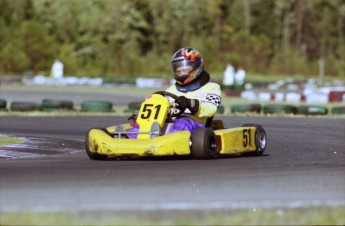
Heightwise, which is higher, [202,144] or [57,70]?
[57,70]

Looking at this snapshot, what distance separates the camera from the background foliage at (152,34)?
59844mm

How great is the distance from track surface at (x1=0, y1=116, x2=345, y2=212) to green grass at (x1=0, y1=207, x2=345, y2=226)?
235mm

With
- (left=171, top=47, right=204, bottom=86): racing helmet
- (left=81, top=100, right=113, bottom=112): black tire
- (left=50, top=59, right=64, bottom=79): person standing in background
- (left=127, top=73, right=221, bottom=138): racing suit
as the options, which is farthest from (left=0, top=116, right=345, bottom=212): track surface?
(left=50, top=59, right=64, bottom=79): person standing in background

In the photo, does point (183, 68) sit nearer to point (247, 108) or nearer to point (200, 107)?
point (200, 107)

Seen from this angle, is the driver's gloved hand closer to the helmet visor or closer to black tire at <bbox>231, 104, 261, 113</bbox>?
the helmet visor

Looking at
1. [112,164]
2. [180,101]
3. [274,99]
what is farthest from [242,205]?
[274,99]

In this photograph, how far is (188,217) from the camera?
569 cm

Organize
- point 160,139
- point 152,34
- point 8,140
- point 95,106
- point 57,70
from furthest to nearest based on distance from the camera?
point 152,34 < point 57,70 < point 95,106 < point 8,140 < point 160,139

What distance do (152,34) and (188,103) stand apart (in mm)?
61816

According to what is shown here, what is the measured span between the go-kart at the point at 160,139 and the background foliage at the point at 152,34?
47908mm

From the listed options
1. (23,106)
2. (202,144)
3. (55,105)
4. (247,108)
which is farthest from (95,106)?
(202,144)

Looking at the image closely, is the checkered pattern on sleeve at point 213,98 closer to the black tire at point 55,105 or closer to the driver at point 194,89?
→ the driver at point 194,89

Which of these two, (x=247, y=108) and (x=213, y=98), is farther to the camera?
(x=247, y=108)

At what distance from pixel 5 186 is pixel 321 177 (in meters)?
2.62
